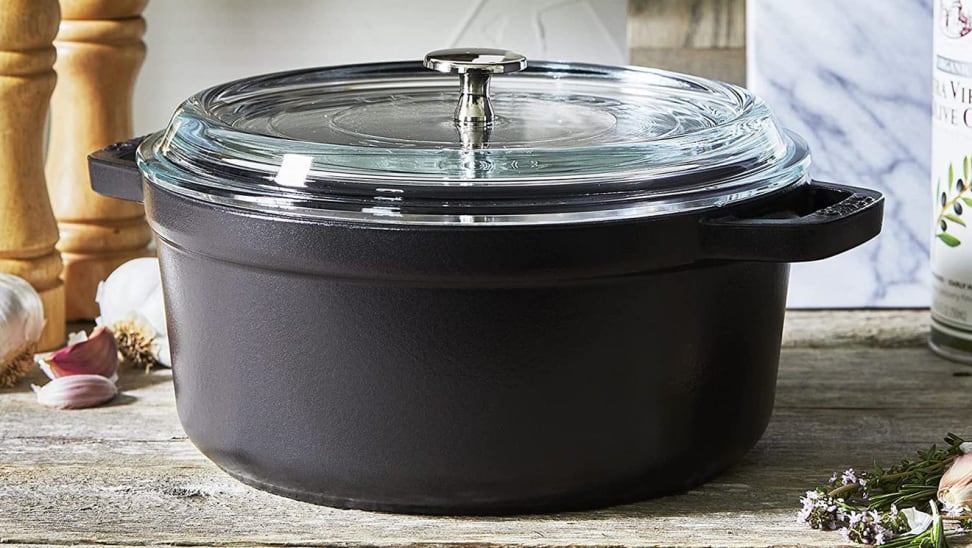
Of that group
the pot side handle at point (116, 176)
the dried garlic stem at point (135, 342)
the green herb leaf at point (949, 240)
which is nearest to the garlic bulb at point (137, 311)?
the dried garlic stem at point (135, 342)

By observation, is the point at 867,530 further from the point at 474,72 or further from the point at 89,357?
the point at 89,357

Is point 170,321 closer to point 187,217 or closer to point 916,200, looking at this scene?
point 187,217

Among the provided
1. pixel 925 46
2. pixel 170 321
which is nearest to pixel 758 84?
pixel 925 46

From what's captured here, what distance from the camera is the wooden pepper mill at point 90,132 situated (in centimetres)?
99

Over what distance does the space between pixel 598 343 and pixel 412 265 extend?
0.10 m

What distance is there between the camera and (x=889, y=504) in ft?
2.24

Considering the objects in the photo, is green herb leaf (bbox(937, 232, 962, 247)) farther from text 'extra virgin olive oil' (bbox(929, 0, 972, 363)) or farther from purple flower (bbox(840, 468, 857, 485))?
purple flower (bbox(840, 468, 857, 485))

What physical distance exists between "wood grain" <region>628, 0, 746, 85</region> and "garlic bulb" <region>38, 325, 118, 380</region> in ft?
1.65

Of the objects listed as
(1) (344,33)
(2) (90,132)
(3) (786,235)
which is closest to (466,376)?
(3) (786,235)

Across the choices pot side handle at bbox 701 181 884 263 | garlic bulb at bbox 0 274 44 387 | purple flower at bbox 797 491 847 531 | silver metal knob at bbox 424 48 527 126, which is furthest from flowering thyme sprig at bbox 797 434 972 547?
garlic bulb at bbox 0 274 44 387

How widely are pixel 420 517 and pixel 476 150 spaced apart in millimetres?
194

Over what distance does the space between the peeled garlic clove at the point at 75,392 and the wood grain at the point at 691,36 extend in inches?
20.7

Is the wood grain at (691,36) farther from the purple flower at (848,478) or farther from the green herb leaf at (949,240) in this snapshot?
the purple flower at (848,478)

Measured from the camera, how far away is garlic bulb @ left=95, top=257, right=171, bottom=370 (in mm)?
928
